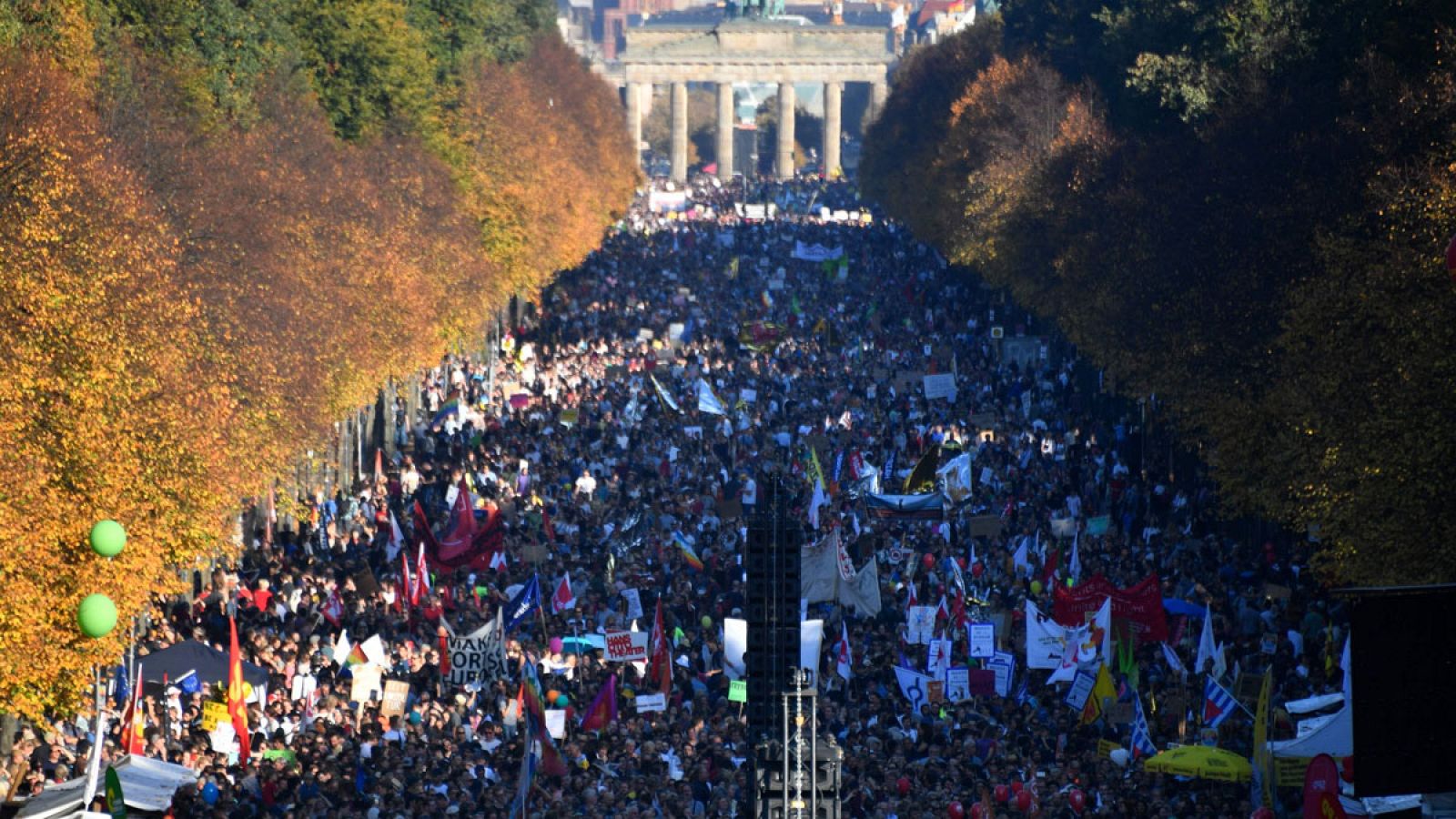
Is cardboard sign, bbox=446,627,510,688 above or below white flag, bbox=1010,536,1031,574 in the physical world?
above

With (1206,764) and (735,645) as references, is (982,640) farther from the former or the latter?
(1206,764)

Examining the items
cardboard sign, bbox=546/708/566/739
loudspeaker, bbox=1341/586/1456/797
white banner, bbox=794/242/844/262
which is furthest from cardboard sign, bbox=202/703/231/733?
white banner, bbox=794/242/844/262

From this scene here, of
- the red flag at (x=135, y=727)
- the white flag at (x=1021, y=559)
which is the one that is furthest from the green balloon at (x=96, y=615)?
the white flag at (x=1021, y=559)

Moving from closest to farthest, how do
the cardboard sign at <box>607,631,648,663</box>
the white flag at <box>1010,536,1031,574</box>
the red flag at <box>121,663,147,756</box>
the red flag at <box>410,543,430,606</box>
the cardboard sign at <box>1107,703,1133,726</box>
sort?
the red flag at <box>121,663,147,756</box>
the cardboard sign at <box>1107,703,1133,726</box>
the cardboard sign at <box>607,631,648,663</box>
the red flag at <box>410,543,430,606</box>
the white flag at <box>1010,536,1031,574</box>

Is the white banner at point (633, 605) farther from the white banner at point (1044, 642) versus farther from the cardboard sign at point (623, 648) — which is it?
the white banner at point (1044, 642)

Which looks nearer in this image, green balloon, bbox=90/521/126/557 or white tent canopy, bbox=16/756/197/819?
green balloon, bbox=90/521/126/557

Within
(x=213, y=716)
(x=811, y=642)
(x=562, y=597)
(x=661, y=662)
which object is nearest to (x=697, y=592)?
(x=562, y=597)

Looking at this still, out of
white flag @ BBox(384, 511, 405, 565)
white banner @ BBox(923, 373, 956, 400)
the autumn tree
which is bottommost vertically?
white banner @ BBox(923, 373, 956, 400)

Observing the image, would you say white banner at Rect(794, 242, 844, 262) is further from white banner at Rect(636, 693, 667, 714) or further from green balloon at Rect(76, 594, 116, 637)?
green balloon at Rect(76, 594, 116, 637)
